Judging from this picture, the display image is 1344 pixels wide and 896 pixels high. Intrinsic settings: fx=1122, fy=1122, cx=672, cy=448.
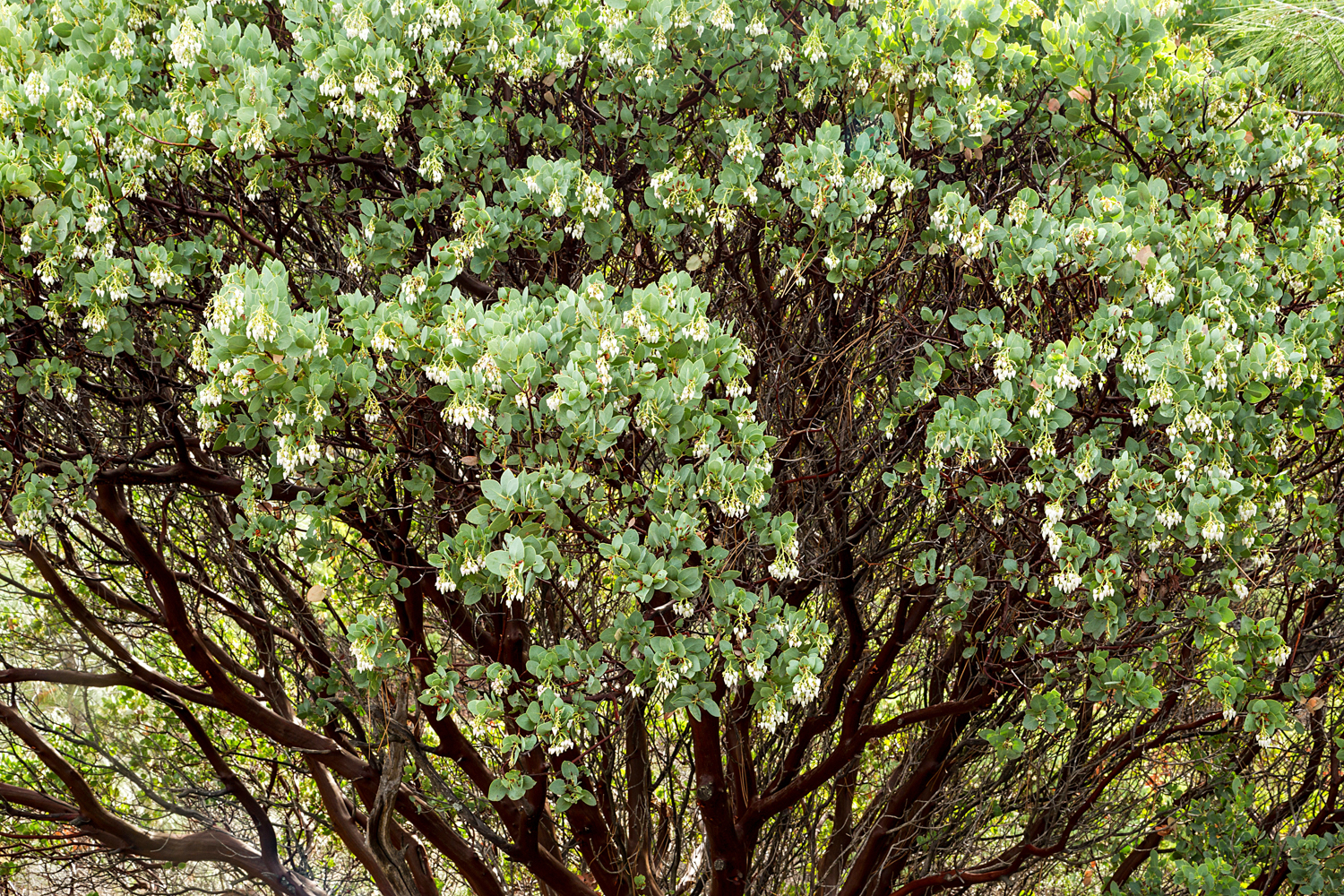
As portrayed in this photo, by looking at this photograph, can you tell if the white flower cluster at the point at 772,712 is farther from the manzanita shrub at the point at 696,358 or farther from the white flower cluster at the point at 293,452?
the white flower cluster at the point at 293,452

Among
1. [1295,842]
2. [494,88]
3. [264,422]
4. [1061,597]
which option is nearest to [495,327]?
[264,422]

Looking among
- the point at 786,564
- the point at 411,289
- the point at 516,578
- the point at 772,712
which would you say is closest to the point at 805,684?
the point at 772,712

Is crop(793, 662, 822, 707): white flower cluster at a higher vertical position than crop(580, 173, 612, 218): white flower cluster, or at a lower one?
lower

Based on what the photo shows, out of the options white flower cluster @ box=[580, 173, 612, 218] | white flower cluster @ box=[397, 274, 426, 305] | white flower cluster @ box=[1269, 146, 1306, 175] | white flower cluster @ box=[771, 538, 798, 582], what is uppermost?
white flower cluster @ box=[580, 173, 612, 218]

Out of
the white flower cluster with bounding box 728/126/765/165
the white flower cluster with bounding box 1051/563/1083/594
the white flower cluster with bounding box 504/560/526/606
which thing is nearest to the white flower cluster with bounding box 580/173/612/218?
the white flower cluster with bounding box 728/126/765/165

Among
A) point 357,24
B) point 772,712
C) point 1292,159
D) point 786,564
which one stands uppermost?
point 357,24

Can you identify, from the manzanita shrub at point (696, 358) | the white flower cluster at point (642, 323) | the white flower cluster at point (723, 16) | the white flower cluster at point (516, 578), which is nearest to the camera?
the white flower cluster at point (516, 578)

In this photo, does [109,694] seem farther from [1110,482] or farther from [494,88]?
[1110,482]

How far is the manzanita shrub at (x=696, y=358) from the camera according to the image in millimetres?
3576

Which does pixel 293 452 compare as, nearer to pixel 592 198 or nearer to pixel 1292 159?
pixel 592 198

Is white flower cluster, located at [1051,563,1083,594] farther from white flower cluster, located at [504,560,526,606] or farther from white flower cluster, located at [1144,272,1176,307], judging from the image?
white flower cluster, located at [504,560,526,606]

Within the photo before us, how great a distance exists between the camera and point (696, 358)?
366 centimetres

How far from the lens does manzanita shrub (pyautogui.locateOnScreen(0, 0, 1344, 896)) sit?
3576 mm

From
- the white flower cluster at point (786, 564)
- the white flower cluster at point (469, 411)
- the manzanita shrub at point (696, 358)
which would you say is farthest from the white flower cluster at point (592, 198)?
the white flower cluster at point (786, 564)
